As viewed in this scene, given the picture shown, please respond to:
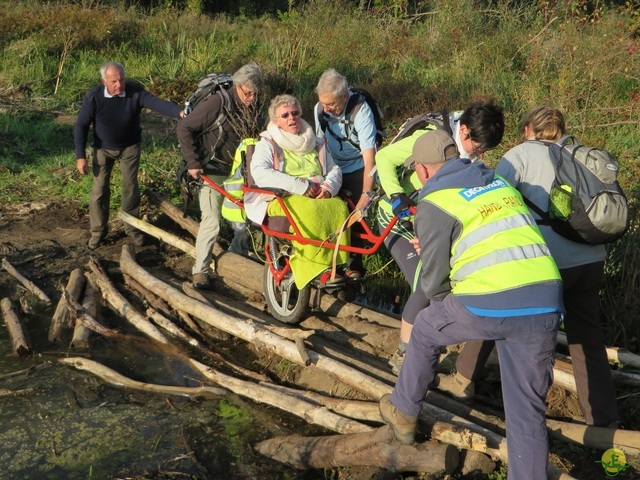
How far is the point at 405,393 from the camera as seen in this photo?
4.69m

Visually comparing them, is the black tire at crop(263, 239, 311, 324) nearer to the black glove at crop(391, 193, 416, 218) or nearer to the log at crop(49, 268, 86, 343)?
the black glove at crop(391, 193, 416, 218)

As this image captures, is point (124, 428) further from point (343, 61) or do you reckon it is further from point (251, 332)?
point (343, 61)

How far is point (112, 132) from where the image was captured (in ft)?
30.4

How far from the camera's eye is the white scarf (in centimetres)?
683

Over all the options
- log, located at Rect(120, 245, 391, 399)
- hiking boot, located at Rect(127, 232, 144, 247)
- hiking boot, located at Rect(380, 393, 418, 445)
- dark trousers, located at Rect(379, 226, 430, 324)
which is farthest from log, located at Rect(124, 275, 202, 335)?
hiking boot, located at Rect(380, 393, 418, 445)

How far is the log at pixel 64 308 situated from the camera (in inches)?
299

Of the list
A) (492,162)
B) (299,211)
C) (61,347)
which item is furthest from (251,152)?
(492,162)

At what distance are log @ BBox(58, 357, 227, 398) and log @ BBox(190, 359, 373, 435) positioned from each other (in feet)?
0.51

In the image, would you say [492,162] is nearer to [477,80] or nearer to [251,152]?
[477,80]

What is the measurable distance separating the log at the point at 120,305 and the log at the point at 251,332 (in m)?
0.30

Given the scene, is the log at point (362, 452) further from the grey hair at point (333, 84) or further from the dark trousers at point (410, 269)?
the grey hair at point (333, 84)

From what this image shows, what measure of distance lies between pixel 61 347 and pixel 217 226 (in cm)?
200

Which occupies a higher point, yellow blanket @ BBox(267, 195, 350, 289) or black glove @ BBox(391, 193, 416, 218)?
black glove @ BBox(391, 193, 416, 218)

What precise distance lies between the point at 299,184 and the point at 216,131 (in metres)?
1.54
